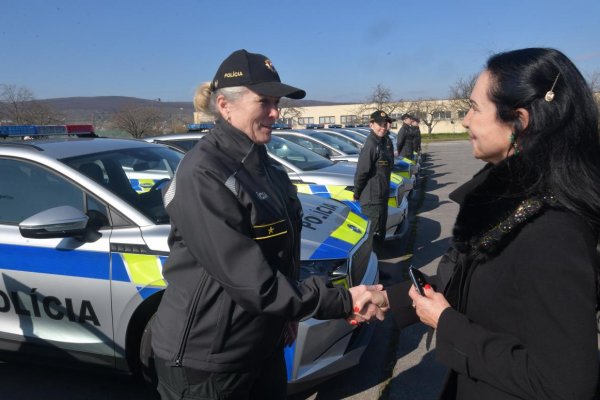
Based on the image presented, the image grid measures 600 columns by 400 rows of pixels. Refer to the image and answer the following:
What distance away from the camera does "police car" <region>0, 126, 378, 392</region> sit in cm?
247

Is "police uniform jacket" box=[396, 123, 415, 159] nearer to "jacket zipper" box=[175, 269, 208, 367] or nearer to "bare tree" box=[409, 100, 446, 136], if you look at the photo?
"jacket zipper" box=[175, 269, 208, 367]

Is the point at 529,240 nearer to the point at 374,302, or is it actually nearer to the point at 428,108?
the point at 374,302

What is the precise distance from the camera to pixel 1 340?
2822mm

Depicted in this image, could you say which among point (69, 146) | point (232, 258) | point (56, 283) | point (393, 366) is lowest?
point (393, 366)

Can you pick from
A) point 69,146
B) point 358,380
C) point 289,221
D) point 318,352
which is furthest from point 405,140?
point 289,221

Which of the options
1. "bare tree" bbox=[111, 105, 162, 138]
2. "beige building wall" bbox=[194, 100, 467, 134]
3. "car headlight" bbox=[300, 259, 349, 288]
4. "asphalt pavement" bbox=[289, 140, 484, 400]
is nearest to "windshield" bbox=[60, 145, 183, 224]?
"car headlight" bbox=[300, 259, 349, 288]

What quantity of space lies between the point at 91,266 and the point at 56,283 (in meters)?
0.25

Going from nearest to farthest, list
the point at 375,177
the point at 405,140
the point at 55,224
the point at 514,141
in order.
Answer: the point at 514,141 < the point at 55,224 < the point at 375,177 < the point at 405,140

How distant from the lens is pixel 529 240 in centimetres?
110

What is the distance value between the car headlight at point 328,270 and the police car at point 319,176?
8.98ft

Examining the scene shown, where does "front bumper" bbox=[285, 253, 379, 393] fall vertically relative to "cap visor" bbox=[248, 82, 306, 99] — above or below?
below

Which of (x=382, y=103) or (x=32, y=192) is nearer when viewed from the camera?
(x=32, y=192)

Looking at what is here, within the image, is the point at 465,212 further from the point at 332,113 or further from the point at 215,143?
the point at 332,113

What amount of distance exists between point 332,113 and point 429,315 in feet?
240
